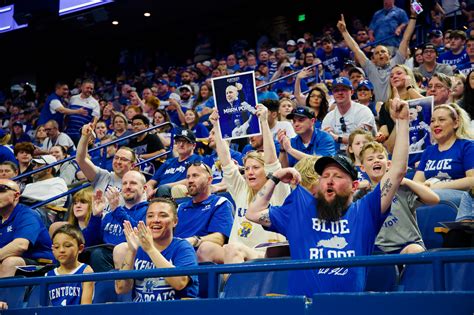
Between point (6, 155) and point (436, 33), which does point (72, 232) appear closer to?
point (6, 155)

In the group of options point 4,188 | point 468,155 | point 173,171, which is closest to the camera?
point 468,155

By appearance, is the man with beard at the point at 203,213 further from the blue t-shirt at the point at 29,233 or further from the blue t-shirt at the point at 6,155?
the blue t-shirt at the point at 6,155

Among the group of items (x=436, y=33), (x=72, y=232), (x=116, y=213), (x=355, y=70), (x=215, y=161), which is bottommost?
(x=72, y=232)

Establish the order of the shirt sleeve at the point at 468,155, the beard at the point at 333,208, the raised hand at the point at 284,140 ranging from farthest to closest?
the raised hand at the point at 284,140 < the shirt sleeve at the point at 468,155 < the beard at the point at 333,208

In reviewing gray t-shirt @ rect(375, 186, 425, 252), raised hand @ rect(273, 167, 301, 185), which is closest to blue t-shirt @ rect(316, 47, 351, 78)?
gray t-shirt @ rect(375, 186, 425, 252)

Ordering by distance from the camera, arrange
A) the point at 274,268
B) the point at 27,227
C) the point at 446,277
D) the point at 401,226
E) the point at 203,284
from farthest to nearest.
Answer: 1. the point at 27,227
2. the point at 203,284
3. the point at 401,226
4. the point at 274,268
5. the point at 446,277

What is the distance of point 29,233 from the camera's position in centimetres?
665

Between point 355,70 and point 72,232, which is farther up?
point 355,70

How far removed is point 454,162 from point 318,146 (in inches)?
64.1

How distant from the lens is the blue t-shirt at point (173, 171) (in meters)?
8.55

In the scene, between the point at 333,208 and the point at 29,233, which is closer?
the point at 333,208

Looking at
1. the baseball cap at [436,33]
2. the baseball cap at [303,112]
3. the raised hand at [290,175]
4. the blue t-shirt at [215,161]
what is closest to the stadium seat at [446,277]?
the raised hand at [290,175]

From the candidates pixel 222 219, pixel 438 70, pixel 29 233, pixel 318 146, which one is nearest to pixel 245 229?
pixel 222 219

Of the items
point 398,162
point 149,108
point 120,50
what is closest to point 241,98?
point 398,162
